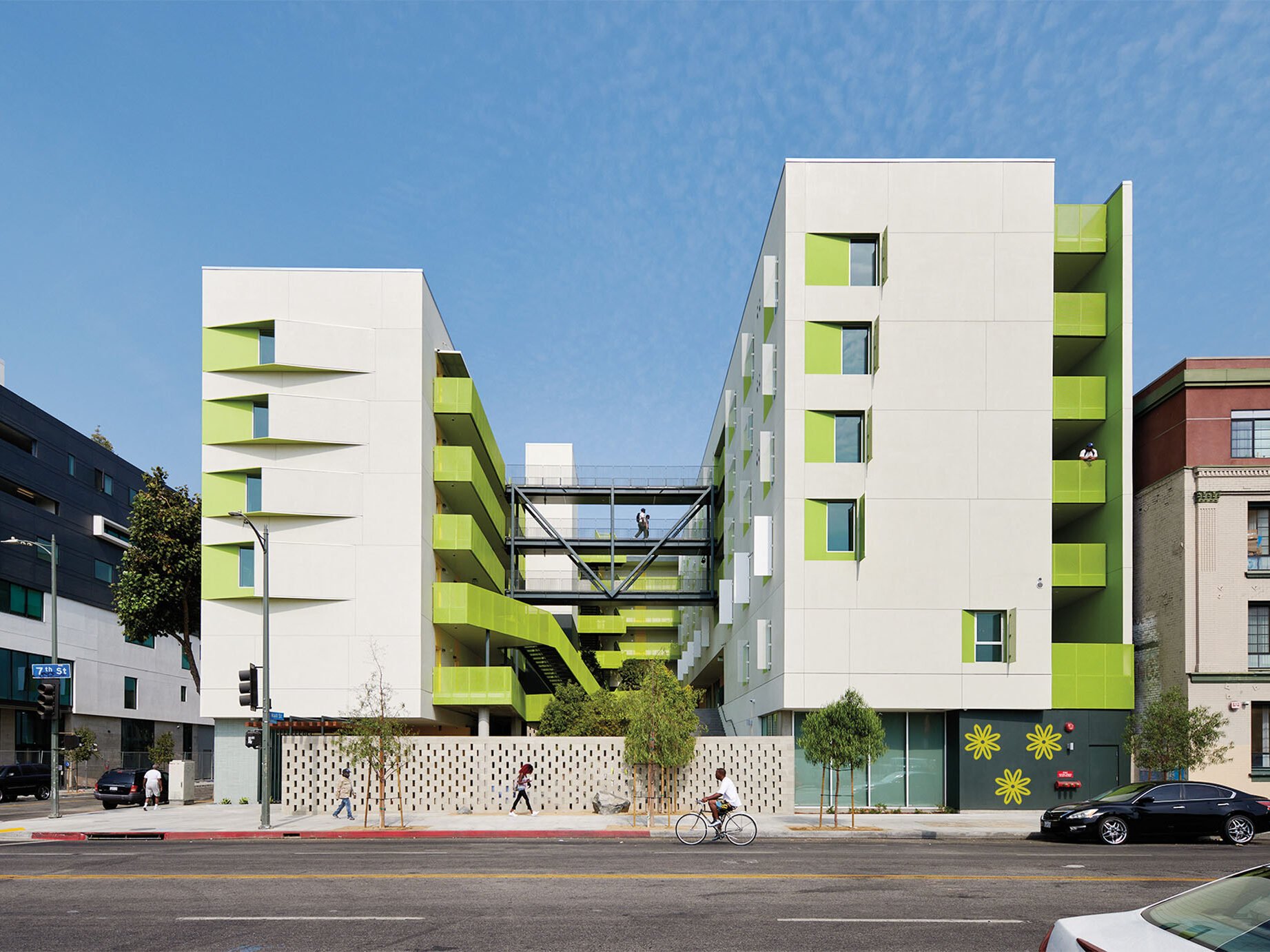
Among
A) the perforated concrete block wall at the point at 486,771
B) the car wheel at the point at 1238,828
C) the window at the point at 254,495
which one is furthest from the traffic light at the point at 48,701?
the car wheel at the point at 1238,828

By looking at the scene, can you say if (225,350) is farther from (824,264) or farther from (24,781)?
(24,781)

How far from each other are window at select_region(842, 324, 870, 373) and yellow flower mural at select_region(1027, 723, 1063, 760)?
1241cm

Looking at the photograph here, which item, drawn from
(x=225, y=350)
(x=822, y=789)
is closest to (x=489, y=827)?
(x=822, y=789)

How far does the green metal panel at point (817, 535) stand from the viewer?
31609mm

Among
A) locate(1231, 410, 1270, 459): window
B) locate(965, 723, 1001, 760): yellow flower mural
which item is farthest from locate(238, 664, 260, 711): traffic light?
locate(1231, 410, 1270, 459): window

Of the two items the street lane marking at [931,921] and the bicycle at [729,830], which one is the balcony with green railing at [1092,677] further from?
the street lane marking at [931,921]

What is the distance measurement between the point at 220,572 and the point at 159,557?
8.55 metres

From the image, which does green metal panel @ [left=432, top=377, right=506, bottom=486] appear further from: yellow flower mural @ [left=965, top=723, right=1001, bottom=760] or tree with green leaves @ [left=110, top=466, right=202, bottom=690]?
yellow flower mural @ [left=965, top=723, right=1001, bottom=760]

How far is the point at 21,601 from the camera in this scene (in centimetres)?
5838

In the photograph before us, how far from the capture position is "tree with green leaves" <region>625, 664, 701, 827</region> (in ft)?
94.2

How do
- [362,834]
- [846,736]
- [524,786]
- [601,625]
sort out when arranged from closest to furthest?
[362,834] < [846,736] < [524,786] < [601,625]

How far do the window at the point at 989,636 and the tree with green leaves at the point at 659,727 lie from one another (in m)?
9.26

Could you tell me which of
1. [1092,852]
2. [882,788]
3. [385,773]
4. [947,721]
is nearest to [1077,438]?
[947,721]

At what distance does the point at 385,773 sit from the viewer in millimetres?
31219
